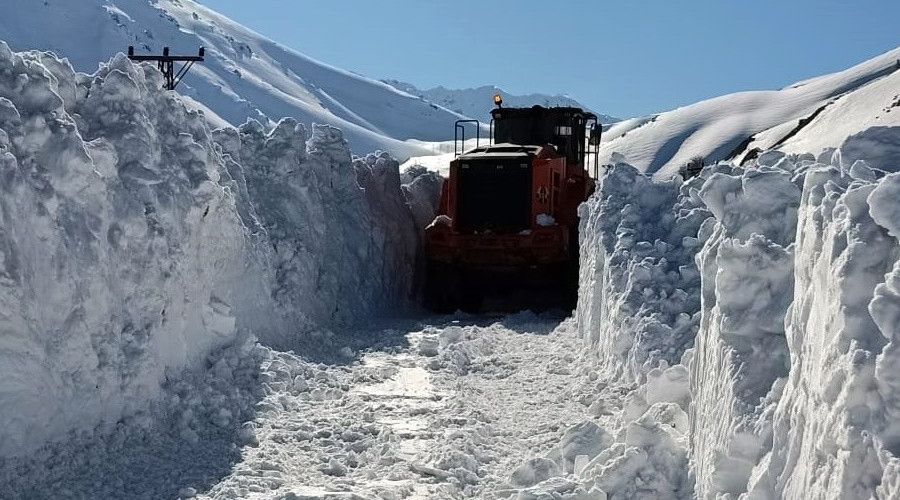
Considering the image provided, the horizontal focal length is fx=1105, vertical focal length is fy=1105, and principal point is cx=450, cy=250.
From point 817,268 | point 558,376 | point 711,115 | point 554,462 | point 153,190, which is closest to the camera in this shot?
point 817,268

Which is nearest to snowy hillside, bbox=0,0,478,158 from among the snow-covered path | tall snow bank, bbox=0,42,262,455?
the snow-covered path

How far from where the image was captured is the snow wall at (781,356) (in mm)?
3957

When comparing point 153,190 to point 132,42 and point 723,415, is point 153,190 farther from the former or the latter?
point 132,42

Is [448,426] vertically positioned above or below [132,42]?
below

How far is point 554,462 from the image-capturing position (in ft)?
24.0

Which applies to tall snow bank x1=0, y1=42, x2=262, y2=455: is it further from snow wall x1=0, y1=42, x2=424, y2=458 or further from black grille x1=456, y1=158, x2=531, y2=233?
black grille x1=456, y1=158, x2=531, y2=233

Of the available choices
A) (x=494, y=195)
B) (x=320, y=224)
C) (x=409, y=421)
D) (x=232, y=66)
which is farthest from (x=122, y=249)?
(x=232, y=66)

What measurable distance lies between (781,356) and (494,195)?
12178 mm

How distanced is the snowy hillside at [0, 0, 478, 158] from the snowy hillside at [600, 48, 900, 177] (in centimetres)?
2991

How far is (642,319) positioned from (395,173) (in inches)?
407

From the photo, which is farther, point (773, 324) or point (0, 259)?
point (0, 259)

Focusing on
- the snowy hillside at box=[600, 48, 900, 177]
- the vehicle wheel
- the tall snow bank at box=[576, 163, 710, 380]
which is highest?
the snowy hillside at box=[600, 48, 900, 177]

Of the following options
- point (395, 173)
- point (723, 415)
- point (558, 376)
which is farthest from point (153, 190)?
point (395, 173)

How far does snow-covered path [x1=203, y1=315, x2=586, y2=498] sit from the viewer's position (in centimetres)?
756
